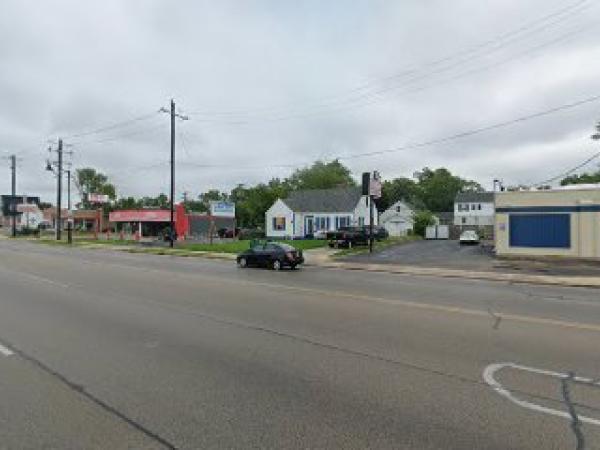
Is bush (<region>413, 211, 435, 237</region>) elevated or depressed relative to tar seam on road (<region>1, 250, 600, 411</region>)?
elevated

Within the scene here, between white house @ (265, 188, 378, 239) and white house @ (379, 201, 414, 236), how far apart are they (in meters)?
12.0

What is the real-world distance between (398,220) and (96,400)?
7658cm

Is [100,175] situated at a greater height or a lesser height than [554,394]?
greater

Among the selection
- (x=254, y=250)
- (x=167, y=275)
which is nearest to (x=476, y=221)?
(x=254, y=250)

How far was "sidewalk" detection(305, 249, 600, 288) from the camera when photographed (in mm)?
21906

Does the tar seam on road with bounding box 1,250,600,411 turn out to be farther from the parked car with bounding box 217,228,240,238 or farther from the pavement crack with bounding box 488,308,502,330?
the parked car with bounding box 217,228,240,238

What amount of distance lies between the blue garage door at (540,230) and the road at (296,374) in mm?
19503

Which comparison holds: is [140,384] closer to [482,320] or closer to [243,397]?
[243,397]

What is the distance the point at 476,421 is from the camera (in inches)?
214

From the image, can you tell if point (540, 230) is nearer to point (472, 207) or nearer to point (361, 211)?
point (361, 211)

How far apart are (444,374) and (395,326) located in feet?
11.7

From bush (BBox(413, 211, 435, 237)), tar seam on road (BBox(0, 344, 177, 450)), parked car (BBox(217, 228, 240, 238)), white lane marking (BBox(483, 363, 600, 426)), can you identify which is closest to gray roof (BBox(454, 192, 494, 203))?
bush (BBox(413, 211, 435, 237))

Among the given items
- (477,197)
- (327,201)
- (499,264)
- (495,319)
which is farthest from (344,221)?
(495,319)

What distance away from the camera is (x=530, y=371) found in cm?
731
